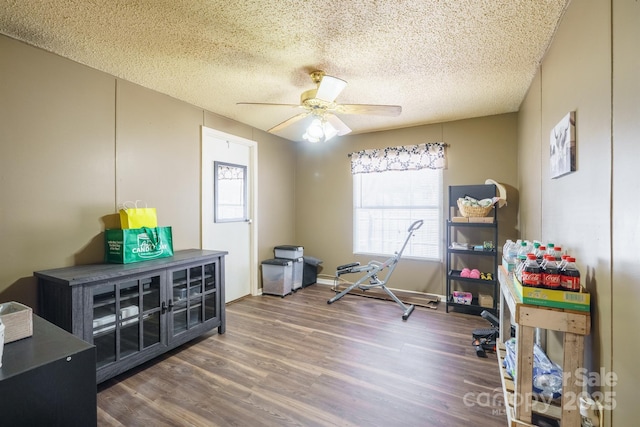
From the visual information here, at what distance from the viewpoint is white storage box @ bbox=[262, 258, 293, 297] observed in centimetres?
398

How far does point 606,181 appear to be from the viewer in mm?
1170

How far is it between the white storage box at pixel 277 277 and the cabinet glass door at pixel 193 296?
1.28 m

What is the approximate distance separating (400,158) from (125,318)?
3.55 m

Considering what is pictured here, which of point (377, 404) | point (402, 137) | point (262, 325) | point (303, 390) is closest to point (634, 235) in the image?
point (377, 404)

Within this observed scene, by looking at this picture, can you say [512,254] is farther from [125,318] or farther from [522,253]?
[125,318]

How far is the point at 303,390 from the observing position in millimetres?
1919

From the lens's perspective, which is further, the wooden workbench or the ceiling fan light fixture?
the ceiling fan light fixture

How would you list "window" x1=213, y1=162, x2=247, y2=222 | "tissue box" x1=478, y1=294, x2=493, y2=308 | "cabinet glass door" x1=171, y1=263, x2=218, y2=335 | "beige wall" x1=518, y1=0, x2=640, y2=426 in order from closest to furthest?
"beige wall" x1=518, y1=0, x2=640, y2=426 → "cabinet glass door" x1=171, y1=263, x2=218, y2=335 → "tissue box" x1=478, y1=294, x2=493, y2=308 → "window" x1=213, y1=162, x2=247, y2=222

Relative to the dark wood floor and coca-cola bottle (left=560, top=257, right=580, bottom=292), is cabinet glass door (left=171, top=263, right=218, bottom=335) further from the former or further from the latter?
coca-cola bottle (left=560, top=257, right=580, bottom=292)

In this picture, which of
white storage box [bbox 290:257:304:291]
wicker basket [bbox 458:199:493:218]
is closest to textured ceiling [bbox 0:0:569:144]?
wicker basket [bbox 458:199:493:218]

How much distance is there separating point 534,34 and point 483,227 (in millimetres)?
2155

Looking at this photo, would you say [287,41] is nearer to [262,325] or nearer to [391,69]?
[391,69]

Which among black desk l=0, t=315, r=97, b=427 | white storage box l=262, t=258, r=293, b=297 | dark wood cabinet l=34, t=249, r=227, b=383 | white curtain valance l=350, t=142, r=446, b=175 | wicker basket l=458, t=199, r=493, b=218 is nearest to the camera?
black desk l=0, t=315, r=97, b=427

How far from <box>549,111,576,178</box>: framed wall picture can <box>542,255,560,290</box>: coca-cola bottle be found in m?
0.56
